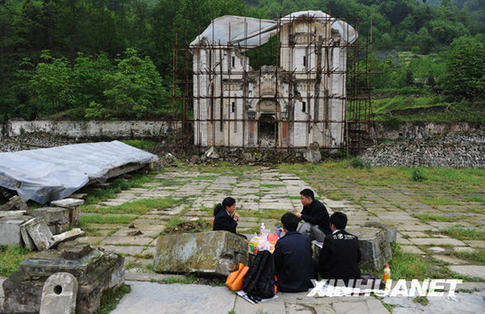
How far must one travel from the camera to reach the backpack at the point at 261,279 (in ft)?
13.9

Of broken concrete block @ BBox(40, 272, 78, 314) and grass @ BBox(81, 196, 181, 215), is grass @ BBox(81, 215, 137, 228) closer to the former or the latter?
grass @ BBox(81, 196, 181, 215)

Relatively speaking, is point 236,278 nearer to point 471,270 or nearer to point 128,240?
point 128,240

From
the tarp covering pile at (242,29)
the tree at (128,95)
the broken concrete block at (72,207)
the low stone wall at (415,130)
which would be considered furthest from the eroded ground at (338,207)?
the tree at (128,95)

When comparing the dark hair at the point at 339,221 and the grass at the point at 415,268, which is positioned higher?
the dark hair at the point at 339,221

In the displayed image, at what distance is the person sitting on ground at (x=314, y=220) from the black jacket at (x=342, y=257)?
3.19 ft

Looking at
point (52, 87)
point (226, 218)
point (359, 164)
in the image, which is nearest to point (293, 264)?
point (226, 218)

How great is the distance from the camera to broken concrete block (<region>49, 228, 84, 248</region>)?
5973 mm

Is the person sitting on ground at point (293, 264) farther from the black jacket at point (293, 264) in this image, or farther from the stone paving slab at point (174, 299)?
the stone paving slab at point (174, 299)

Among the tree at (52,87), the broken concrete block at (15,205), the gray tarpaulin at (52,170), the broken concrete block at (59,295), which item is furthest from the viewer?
the tree at (52,87)

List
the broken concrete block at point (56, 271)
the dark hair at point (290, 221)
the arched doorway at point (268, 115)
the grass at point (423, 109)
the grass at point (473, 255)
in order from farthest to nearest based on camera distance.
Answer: the arched doorway at point (268, 115), the grass at point (423, 109), the grass at point (473, 255), the dark hair at point (290, 221), the broken concrete block at point (56, 271)

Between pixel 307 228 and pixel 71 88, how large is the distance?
30761mm

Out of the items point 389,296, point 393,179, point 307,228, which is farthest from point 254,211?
Answer: point 393,179

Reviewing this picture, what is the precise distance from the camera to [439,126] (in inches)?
872

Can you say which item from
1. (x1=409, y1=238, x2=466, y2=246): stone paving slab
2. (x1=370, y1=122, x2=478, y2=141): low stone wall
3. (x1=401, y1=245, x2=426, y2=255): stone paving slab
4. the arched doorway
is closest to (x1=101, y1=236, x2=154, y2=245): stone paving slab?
(x1=401, y1=245, x2=426, y2=255): stone paving slab
